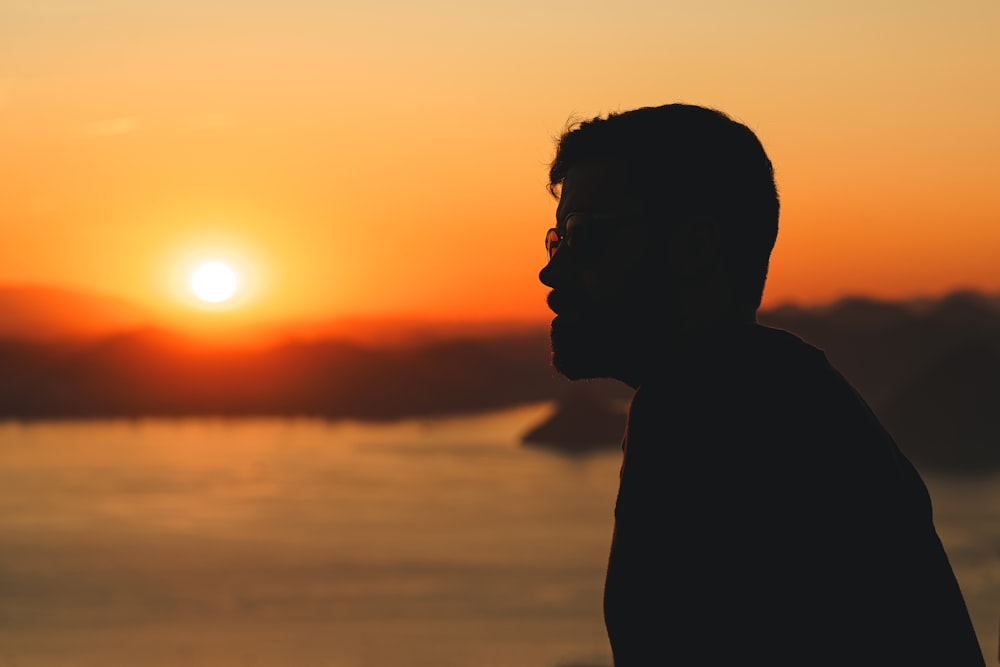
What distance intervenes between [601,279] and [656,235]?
13 cm

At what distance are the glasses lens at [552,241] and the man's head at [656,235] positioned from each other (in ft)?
0.18

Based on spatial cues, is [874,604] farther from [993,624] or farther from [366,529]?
[366,529]

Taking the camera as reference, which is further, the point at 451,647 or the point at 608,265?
the point at 451,647

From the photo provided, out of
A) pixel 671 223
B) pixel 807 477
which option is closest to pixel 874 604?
pixel 807 477

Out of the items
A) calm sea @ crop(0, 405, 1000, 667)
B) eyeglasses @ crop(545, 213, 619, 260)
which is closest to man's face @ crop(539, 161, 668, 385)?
eyeglasses @ crop(545, 213, 619, 260)

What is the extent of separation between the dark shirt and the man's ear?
197mm

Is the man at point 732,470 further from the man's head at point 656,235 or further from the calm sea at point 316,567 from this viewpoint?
the calm sea at point 316,567

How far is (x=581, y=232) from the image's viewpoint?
2100 millimetres

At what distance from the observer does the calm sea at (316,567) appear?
11306cm

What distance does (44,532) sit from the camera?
156m

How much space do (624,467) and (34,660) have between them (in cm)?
11582

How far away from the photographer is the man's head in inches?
80.2

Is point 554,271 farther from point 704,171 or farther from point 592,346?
point 704,171

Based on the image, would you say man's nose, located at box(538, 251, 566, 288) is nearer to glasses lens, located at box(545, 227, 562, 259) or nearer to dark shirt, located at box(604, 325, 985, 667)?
glasses lens, located at box(545, 227, 562, 259)
